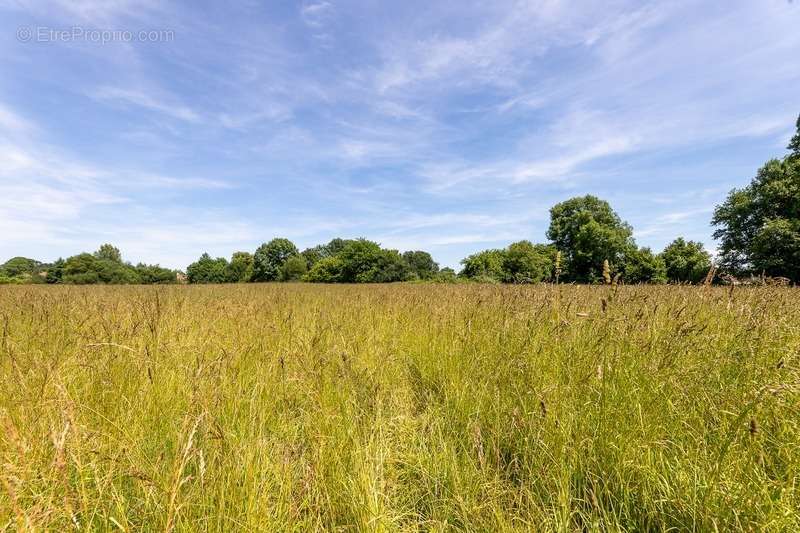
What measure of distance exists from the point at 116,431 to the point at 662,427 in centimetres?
310

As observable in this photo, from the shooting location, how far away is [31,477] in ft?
4.58

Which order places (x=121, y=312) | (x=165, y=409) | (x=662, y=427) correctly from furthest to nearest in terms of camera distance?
1. (x=121, y=312)
2. (x=165, y=409)
3. (x=662, y=427)

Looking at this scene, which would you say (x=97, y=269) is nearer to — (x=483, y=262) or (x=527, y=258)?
(x=483, y=262)

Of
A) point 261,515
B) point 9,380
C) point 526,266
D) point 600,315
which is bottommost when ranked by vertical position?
point 261,515

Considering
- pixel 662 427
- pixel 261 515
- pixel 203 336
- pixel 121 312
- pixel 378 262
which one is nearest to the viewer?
pixel 261 515

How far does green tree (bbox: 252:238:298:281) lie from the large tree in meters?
71.7

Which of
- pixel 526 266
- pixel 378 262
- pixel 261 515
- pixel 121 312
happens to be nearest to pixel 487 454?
pixel 261 515

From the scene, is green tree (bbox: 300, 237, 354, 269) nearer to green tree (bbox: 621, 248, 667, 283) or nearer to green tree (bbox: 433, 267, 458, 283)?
green tree (bbox: 433, 267, 458, 283)

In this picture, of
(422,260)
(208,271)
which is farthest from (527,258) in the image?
(208,271)

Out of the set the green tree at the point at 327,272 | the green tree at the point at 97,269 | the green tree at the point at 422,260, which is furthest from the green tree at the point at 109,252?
the green tree at the point at 422,260

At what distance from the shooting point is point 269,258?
7406cm

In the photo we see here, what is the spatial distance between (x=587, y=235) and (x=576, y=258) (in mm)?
3404

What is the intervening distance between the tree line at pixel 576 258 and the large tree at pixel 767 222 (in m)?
0.06

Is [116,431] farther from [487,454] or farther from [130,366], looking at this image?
[487,454]
